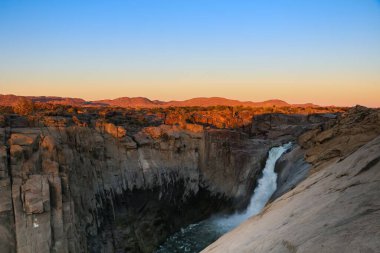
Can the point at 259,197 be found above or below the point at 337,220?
below

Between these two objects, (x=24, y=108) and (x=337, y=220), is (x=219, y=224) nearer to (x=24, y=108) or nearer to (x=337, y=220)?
(x=24, y=108)

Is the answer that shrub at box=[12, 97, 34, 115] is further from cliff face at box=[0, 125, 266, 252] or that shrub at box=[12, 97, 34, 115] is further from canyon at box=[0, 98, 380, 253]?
cliff face at box=[0, 125, 266, 252]

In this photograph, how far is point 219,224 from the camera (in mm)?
24031

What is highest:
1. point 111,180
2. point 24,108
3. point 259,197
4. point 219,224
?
point 24,108

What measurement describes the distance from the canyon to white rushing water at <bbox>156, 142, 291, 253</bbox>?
1.85 feet

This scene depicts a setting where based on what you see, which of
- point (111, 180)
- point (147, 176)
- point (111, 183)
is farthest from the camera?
point (147, 176)

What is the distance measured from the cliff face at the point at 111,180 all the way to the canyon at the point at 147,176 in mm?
57

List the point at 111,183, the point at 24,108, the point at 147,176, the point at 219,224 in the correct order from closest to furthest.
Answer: the point at 111,183 → the point at 147,176 → the point at 219,224 → the point at 24,108

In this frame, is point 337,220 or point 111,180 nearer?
point 337,220

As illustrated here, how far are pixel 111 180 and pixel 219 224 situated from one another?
8.85 meters

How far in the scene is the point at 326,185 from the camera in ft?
29.5

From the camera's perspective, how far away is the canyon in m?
10.4

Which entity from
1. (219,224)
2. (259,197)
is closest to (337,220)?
(219,224)

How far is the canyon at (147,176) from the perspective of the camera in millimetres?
10406
